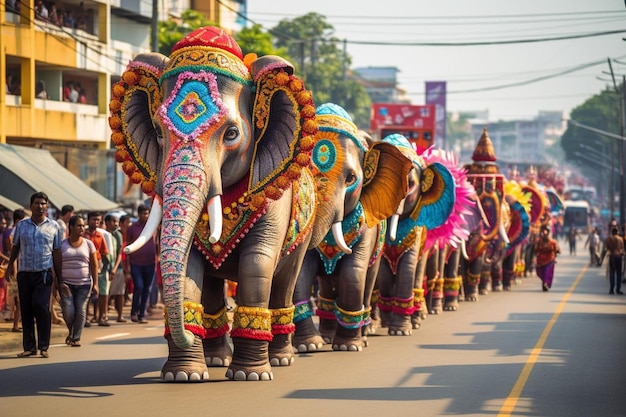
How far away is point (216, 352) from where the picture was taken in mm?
13789

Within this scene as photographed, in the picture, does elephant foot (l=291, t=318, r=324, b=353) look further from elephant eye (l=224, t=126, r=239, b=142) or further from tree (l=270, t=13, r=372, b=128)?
tree (l=270, t=13, r=372, b=128)

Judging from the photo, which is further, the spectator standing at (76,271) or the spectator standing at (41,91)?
the spectator standing at (41,91)

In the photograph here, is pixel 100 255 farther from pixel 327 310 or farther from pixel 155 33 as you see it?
pixel 155 33

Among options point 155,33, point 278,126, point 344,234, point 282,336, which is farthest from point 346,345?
point 155,33

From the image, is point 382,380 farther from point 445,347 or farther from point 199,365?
point 445,347

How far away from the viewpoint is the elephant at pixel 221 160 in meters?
12.1

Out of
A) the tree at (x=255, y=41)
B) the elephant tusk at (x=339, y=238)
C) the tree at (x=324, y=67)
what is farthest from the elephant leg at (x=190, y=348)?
the tree at (x=324, y=67)

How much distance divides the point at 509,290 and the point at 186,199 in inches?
880

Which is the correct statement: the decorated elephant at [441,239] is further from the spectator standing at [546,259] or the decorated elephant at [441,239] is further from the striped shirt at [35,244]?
the spectator standing at [546,259]

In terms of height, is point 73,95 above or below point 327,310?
above

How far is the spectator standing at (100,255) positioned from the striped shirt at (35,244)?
4.31 metres

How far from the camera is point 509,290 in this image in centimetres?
3325

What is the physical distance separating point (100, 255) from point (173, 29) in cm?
3462

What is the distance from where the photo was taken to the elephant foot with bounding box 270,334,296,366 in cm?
1400
